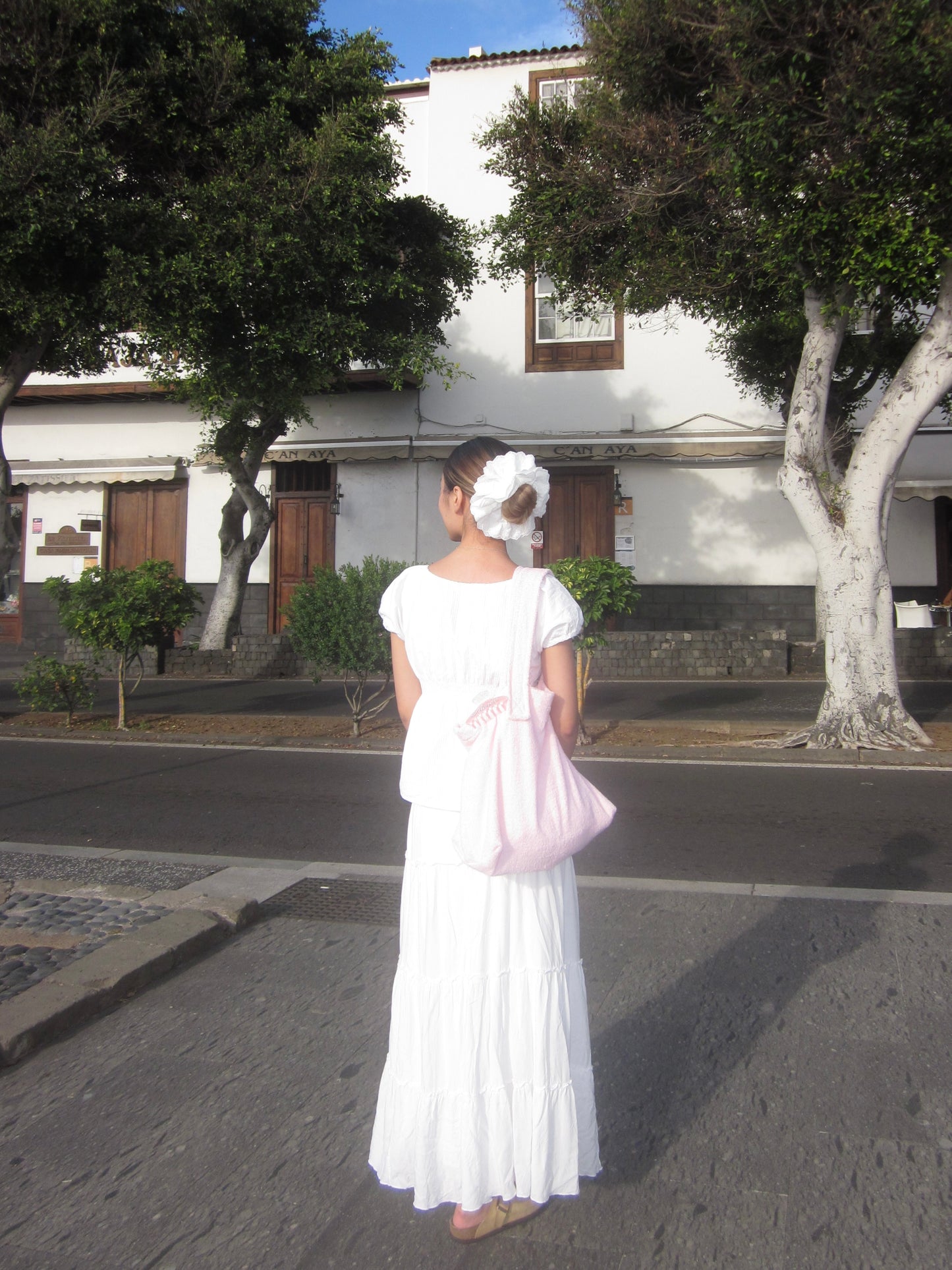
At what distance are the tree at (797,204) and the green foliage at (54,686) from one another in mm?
6449

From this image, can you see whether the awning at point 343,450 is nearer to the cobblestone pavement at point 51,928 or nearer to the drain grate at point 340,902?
the drain grate at point 340,902

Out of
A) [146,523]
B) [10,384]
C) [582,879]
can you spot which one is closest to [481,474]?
[582,879]

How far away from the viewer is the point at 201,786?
26.7 ft

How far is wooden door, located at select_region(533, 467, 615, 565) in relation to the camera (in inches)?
749

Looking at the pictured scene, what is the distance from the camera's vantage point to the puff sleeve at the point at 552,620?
7.83 ft

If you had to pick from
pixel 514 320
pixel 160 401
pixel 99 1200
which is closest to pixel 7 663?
pixel 160 401

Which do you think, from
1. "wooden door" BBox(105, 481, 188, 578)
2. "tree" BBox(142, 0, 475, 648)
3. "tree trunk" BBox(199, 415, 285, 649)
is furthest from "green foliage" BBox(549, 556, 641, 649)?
"wooden door" BBox(105, 481, 188, 578)

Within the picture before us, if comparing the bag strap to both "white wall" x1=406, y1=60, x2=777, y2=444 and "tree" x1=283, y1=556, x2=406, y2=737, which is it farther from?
"white wall" x1=406, y1=60, x2=777, y2=444

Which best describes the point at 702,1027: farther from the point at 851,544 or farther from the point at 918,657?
the point at 918,657

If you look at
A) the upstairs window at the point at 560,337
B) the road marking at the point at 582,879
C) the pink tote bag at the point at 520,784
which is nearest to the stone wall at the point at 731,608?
the upstairs window at the point at 560,337

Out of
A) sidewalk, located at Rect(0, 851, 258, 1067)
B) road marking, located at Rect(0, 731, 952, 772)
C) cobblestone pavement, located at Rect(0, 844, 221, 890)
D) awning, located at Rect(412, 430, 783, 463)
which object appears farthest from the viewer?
awning, located at Rect(412, 430, 783, 463)

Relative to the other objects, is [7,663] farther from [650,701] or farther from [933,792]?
[933,792]

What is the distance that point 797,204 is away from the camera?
8625mm

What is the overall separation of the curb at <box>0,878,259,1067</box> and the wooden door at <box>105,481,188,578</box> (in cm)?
1649
